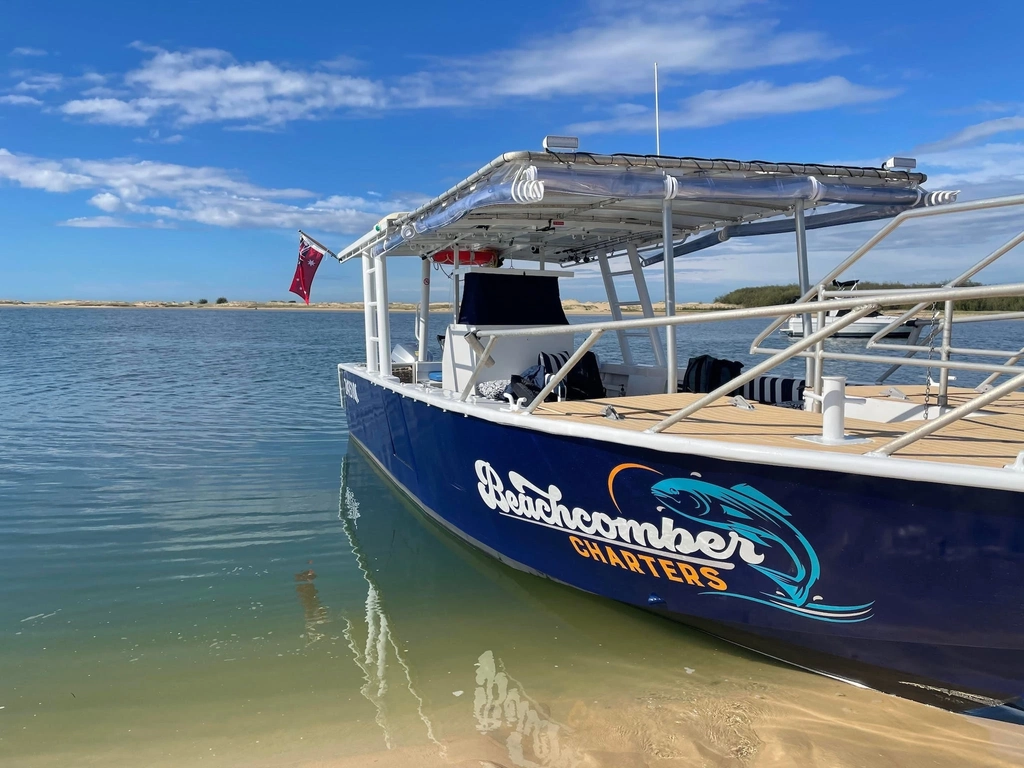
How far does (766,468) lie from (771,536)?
38 centimetres

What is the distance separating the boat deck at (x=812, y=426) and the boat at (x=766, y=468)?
0.09ft

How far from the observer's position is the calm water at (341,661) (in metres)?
3.52

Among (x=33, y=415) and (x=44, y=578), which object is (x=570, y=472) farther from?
(x=33, y=415)

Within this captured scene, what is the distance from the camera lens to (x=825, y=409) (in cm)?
375

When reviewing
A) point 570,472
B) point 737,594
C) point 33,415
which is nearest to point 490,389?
point 570,472

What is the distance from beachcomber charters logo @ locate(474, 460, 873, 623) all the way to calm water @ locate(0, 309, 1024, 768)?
63 cm

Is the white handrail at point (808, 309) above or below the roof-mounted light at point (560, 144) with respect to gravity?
below

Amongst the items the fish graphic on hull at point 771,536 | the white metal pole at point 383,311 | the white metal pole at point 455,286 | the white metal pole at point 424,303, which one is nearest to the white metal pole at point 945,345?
the fish graphic on hull at point 771,536

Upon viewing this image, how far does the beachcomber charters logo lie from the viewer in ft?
11.8

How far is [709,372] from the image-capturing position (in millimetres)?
6352

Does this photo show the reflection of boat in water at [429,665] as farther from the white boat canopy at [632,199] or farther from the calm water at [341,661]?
the white boat canopy at [632,199]

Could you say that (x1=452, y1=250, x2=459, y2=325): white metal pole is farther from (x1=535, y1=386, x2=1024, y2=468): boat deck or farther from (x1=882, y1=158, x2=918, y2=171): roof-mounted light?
(x1=882, y1=158, x2=918, y2=171): roof-mounted light

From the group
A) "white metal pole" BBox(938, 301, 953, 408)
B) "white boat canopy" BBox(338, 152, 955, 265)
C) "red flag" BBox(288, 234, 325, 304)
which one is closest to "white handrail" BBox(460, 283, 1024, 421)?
"white metal pole" BBox(938, 301, 953, 408)

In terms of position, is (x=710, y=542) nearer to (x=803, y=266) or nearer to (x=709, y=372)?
(x=709, y=372)
